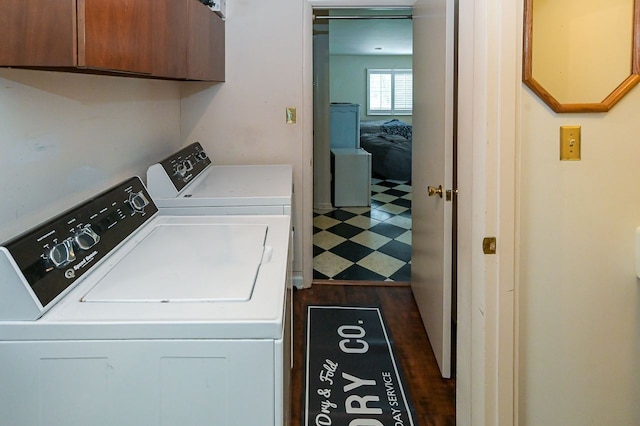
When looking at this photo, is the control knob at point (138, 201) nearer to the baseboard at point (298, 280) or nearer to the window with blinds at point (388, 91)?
the baseboard at point (298, 280)

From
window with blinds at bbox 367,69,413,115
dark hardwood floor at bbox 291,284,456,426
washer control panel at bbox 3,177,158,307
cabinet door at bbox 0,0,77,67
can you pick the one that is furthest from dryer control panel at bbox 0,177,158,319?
window with blinds at bbox 367,69,413,115

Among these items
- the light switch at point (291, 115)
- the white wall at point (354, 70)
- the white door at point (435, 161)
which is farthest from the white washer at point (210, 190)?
the white wall at point (354, 70)

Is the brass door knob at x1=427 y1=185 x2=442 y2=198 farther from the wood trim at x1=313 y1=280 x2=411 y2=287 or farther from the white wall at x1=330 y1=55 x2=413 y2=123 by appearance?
the white wall at x1=330 y1=55 x2=413 y2=123

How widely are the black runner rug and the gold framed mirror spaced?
1294 mm

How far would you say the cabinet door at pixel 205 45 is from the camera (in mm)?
2123

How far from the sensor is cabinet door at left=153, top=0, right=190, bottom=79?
5.37 feet

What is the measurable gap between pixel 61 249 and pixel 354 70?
9.26 metres

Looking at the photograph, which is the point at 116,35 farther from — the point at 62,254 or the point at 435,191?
the point at 435,191

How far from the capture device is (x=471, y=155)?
146cm

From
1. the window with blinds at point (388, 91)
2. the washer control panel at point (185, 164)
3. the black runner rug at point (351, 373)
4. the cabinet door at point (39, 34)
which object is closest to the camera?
the cabinet door at point (39, 34)

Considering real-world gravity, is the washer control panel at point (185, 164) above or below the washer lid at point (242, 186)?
above

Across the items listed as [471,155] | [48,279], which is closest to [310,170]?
[471,155]

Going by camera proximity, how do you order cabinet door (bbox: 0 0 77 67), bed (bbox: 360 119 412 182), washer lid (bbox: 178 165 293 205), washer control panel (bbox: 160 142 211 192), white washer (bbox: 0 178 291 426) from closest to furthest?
white washer (bbox: 0 178 291 426) < cabinet door (bbox: 0 0 77 67) < washer lid (bbox: 178 165 293 205) < washer control panel (bbox: 160 142 211 192) < bed (bbox: 360 119 412 182)

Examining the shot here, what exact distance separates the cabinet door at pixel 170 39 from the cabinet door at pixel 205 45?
0.32 ft
